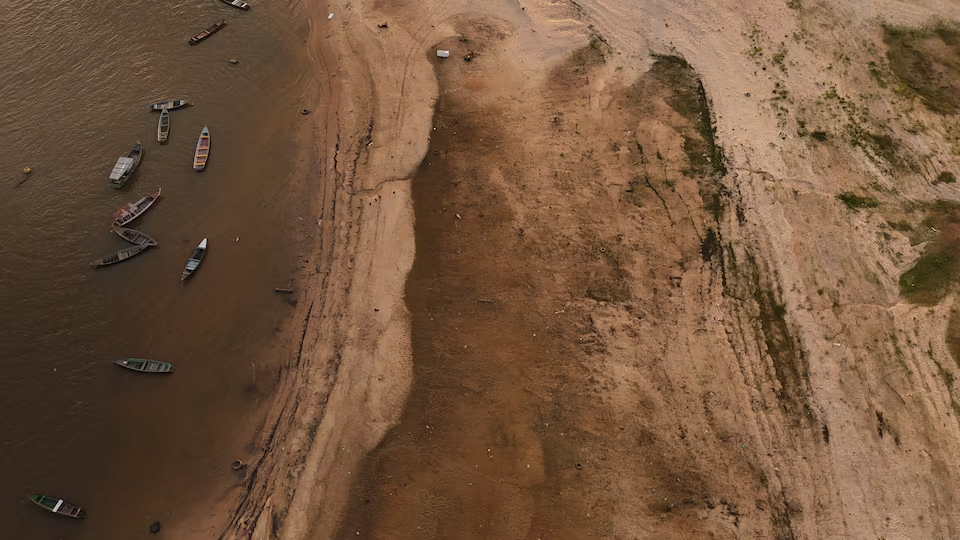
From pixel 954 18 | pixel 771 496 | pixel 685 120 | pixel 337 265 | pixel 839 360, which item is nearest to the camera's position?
pixel 771 496

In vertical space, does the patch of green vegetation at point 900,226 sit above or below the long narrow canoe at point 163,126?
above

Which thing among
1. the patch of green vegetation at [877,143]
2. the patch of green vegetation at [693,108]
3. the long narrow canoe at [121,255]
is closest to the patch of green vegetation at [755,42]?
the patch of green vegetation at [693,108]

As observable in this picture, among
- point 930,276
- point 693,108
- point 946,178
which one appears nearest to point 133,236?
point 693,108

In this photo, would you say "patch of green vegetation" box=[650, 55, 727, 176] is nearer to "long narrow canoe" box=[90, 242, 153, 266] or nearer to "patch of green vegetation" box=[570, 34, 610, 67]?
"patch of green vegetation" box=[570, 34, 610, 67]

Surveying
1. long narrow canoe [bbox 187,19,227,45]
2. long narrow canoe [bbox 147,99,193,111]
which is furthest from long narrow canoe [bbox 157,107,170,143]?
long narrow canoe [bbox 187,19,227,45]

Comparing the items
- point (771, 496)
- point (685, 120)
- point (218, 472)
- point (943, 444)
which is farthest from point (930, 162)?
point (218, 472)

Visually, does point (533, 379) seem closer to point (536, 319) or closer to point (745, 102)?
point (536, 319)

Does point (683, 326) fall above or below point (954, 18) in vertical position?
below

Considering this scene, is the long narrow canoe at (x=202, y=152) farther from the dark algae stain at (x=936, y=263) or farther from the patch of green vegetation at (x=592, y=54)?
the dark algae stain at (x=936, y=263)
